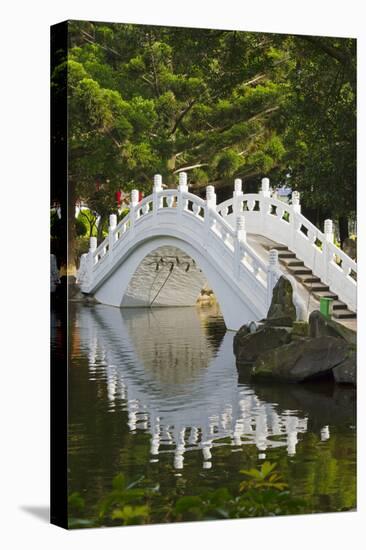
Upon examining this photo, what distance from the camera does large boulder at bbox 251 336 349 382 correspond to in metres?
10.1

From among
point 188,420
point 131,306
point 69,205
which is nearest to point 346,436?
point 188,420

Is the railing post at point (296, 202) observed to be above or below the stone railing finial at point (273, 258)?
above

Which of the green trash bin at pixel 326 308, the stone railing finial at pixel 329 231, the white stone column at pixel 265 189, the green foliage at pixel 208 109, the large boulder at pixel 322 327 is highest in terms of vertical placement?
the green foliage at pixel 208 109

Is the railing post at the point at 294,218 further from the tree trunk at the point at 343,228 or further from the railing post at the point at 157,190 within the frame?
the railing post at the point at 157,190

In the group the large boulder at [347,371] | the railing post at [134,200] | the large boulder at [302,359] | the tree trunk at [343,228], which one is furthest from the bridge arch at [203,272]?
the tree trunk at [343,228]

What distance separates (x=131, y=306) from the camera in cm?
1066

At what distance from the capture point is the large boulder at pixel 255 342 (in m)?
10.1

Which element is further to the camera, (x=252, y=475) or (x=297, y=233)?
(x=297, y=233)

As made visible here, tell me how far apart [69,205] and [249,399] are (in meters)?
2.15

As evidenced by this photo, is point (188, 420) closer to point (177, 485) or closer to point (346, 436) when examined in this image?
point (177, 485)

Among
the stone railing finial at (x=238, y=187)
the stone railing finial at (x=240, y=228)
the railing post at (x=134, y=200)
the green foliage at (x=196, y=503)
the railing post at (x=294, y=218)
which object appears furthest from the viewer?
the stone railing finial at (x=240, y=228)

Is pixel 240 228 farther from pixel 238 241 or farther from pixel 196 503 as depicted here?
pixel 196 503

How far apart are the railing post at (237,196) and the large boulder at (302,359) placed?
122 cm

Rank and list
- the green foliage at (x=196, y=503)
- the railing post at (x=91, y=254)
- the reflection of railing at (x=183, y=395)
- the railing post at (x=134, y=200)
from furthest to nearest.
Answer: the railing post at (x=134, y=200), the railing post at (x=91, y=254), the reflection of railing at (x=183, y=395), the green foliage at (x=196, y=503)
